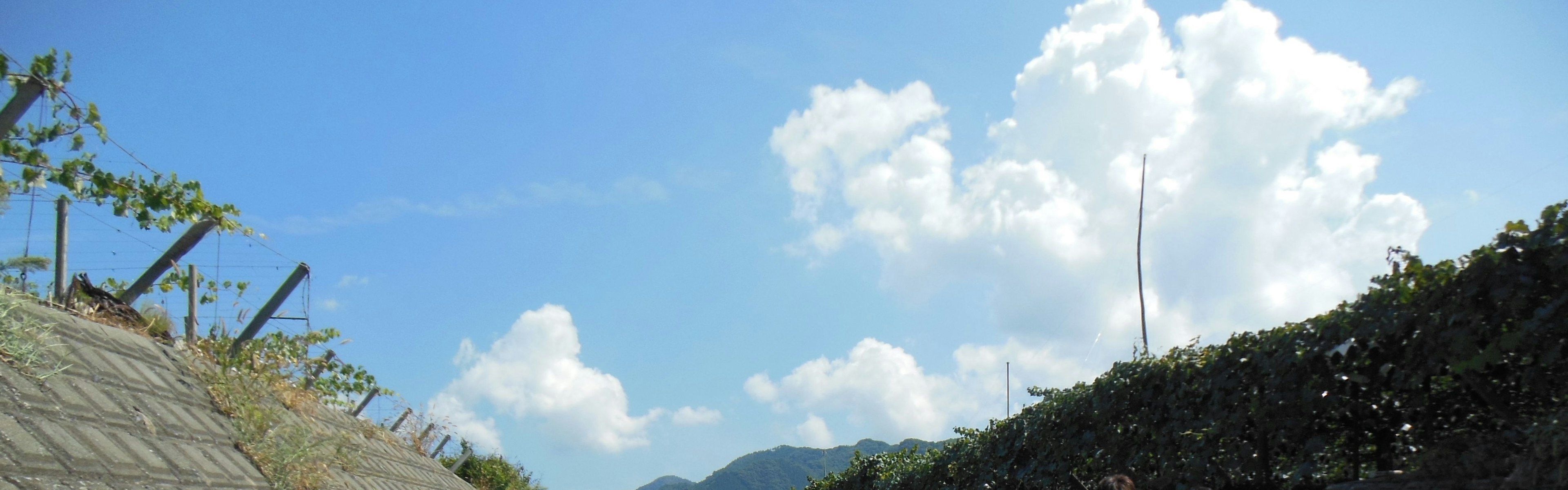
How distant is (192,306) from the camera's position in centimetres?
591

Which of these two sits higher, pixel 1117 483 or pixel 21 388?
pixel 1117 483

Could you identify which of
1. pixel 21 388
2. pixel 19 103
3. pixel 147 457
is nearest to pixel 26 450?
pixel 21 388

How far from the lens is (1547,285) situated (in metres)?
3.38

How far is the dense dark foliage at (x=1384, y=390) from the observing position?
340 centimetres

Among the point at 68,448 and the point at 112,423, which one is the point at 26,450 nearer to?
the point at 68,448

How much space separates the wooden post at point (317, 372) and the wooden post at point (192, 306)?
1304 millimetres

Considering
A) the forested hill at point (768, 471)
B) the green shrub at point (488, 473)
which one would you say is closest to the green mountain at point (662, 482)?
the forested hill at point (768, 471)

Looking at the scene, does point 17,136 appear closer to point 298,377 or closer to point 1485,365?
point 298,377

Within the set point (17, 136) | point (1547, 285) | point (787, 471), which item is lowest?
point (1547, 285)

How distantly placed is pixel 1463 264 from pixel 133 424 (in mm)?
6028

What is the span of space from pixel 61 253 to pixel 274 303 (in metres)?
1.70

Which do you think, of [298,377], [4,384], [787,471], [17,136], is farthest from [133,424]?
[787,471]

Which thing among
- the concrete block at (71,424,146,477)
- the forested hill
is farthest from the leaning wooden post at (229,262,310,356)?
the forested hill

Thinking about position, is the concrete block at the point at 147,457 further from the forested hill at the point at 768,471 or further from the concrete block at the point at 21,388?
the forested hill at the point at 768,471
